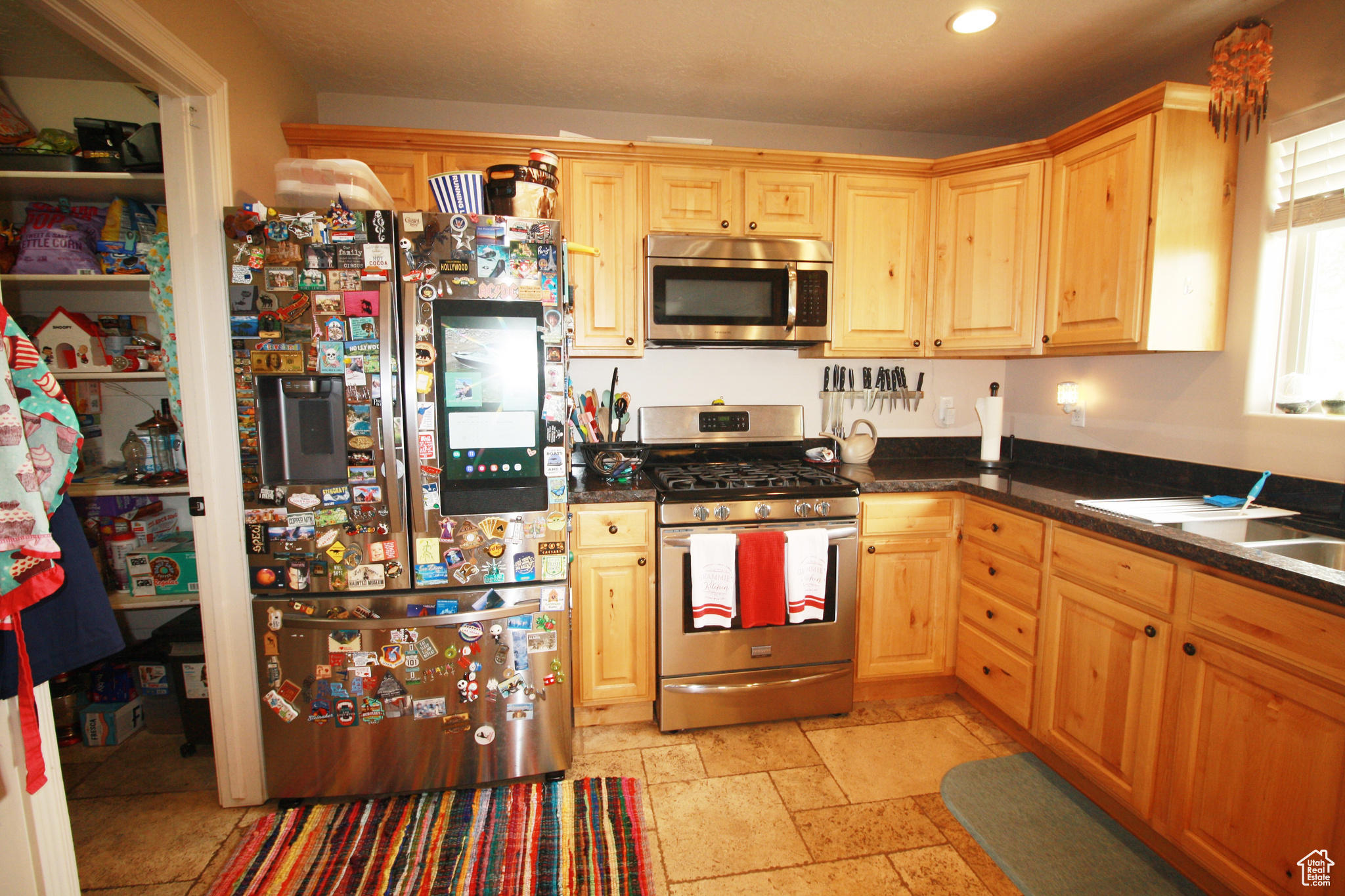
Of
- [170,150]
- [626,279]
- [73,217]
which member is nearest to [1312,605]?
[626,279]

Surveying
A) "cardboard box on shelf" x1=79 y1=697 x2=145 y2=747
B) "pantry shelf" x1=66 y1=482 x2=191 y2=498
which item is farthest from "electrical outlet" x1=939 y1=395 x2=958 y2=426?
"cardboard box on shelf" x1=79 y1=697 x2=145 y2=747

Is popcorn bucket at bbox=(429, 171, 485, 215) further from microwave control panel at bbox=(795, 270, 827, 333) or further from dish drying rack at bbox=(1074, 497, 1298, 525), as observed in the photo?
dish drying rack at bbox=(1074, 497, 1298, 525)

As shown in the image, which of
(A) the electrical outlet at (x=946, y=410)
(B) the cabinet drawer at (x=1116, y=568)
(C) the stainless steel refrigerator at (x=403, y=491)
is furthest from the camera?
(A) the electrical outlet at (x=946, y=410)

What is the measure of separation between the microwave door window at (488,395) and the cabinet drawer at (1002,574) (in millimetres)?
1768

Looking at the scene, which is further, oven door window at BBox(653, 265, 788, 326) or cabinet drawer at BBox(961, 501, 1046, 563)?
oven door window at BBox(653, 265, 788, 326)

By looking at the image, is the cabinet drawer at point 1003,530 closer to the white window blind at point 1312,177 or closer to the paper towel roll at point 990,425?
the paper towel roll at point 990,425

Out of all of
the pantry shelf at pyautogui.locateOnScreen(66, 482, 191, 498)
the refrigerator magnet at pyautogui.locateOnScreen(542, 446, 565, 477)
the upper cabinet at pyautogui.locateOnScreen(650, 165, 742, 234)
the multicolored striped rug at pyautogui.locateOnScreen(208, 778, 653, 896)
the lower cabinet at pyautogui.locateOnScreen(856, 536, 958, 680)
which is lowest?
the multicolored striped rug at pyautogui.locateOnScreen(208, 778, 653, 896)

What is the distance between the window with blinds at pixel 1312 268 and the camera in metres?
1.82

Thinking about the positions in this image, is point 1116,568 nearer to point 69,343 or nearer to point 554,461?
point 554,461

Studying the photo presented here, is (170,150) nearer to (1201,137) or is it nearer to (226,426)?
(226,426)

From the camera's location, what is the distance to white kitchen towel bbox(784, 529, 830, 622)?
2.26 metres

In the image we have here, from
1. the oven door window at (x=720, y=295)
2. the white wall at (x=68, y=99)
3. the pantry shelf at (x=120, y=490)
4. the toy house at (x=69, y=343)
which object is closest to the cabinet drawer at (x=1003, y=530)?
the oven door window at (x=720, y=295)

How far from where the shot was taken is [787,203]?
2586 millimetres

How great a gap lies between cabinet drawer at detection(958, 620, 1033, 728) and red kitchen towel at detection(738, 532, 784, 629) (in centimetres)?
84
